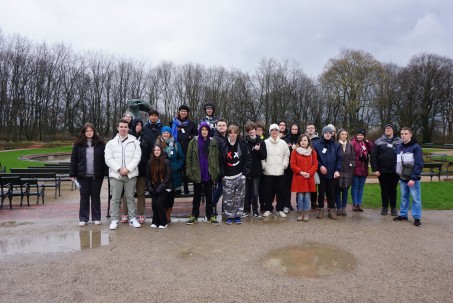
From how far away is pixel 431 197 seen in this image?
10469 millimetres

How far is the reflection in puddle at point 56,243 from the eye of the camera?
17.0 feet

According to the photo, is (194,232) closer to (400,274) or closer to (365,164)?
(400,274)

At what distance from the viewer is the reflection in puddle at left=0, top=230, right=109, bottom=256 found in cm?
518

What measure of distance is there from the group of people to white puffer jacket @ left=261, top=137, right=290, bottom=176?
0.02 metres

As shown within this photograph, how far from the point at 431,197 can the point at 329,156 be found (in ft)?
18.5

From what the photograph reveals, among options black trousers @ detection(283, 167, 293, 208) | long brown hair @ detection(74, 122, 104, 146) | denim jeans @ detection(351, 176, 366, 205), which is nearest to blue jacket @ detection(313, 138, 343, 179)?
denim jeans @ detection(351, 176, 366, 205)

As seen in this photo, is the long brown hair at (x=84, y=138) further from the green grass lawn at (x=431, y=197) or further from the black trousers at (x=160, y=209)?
the green grass lawn at (x=431, y=197)

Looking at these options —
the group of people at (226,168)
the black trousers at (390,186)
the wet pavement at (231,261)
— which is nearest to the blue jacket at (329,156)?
the group of people at (226,168)

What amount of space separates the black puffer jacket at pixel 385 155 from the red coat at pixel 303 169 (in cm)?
162

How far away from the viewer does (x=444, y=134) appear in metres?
54.9

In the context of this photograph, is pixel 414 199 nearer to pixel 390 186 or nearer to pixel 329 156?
pixel 390 186

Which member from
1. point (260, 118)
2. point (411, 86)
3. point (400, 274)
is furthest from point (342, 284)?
point (411, 86)

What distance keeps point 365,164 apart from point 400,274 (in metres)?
3.87

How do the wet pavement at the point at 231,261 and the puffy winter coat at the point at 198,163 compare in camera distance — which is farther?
the puffy winter coat at the point at 198,163
